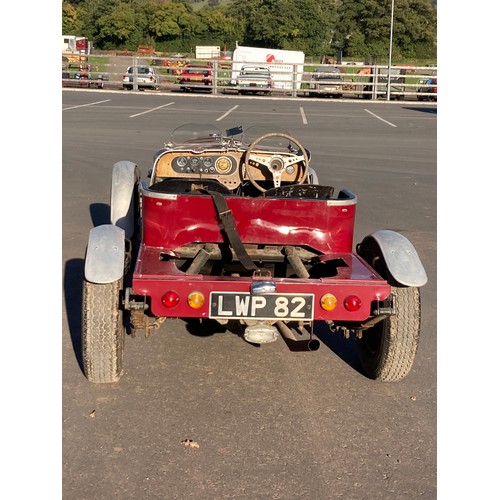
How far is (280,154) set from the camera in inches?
242

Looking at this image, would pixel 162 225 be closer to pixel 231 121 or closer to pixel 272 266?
pixel 272 266

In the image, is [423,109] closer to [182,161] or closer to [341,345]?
[182,161]

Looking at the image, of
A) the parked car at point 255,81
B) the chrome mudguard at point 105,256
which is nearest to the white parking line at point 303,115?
the parked car at point 255,81

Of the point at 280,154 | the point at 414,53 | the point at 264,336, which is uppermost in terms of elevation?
the point at 414,53

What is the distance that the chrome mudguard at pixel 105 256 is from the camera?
443 centimetres

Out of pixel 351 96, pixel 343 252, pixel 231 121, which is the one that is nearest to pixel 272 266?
pixel 343 252

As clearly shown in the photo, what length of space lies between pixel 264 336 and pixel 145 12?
2914 inches

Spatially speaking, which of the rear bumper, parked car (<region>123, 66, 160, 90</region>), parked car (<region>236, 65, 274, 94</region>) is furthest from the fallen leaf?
parked car (<region>236, 65, 274, 94</region>)

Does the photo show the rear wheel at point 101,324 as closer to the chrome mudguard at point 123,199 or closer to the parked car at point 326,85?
the chrome mudguard at point 123,199

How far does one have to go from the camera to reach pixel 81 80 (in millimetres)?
36594

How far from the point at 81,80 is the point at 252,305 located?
34.5 metres

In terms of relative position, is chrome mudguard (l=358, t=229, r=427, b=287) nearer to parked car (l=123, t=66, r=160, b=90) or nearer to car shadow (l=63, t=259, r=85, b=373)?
car shadow (l=63, t=259, r=85, b=373)

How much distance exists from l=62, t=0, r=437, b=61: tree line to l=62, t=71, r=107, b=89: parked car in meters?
33.2

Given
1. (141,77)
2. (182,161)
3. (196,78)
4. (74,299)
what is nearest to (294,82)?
(196,78)
